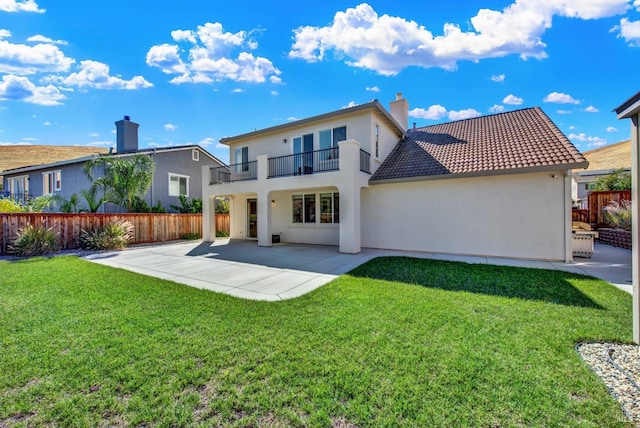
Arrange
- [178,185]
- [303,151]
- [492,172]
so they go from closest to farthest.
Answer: [492,172]
[303,151]
[178,185]

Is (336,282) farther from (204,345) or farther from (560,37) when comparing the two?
(560,37)

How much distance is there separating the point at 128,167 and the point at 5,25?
6.57 metres

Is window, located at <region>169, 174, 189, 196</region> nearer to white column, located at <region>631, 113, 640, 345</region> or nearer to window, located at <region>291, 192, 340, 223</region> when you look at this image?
window, located at <region>291, 192, 340, 223</region>

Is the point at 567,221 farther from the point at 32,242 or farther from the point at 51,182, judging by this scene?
the point at 51,182

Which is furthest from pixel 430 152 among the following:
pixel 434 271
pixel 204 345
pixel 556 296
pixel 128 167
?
pixel 128 167

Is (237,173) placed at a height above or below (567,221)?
above

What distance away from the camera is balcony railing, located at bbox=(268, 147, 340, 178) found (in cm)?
1229

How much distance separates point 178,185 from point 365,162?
14.4 m

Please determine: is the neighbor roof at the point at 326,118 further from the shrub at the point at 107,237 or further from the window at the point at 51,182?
the window at the point at 51,182

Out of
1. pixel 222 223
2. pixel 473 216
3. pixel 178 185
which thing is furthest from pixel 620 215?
pixel 178 185

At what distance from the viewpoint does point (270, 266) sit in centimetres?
849

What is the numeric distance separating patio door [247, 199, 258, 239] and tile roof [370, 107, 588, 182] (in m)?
7.69

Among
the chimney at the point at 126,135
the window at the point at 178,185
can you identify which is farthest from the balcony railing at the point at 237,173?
the chimney at the point at 126,135

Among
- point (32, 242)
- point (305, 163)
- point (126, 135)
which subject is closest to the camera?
point (32, 242)
